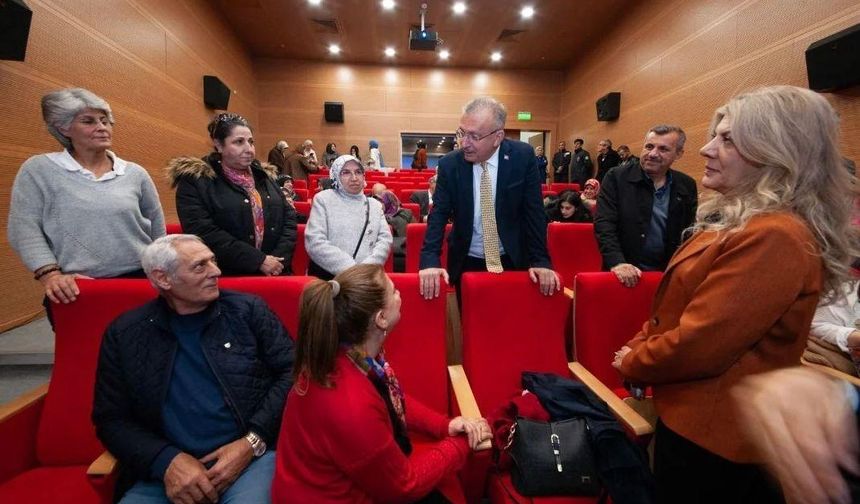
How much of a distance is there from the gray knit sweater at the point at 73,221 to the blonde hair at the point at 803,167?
6.59 ft

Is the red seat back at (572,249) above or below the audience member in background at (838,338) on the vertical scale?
above

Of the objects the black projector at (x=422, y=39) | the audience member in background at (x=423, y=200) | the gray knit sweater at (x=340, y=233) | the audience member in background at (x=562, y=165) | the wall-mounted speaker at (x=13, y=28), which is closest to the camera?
the gray knit sweater at (x=340, y=233)

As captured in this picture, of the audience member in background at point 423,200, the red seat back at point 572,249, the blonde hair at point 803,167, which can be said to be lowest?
the red seat back at point 572,249

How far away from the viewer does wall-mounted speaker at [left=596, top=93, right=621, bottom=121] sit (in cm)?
759

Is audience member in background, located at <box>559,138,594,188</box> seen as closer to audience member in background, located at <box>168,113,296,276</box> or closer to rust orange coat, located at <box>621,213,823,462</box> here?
audience member in background, located at <box>168,113,296,276</box>

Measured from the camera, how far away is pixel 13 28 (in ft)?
8.21

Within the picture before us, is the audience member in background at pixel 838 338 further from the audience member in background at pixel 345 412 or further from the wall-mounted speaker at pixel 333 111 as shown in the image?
the wall-mounted speaker at pixel 333 111

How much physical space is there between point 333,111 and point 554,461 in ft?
32.4

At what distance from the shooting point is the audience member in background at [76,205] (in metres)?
1.39

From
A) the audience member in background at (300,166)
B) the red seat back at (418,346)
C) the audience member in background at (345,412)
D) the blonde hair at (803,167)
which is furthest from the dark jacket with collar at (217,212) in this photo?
the audience member in background at (300,166)

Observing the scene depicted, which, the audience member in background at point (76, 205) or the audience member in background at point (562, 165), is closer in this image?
the audience member in background at point (76, 205)

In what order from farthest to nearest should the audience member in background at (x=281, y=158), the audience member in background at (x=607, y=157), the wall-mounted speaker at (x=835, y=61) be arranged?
the audience member in background at (x=607, y=157) < the audience member in background at (x=281, y=158) < the wall-mounted speaker at (x=835, y=61)

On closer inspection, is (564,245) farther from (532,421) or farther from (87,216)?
(87,216)

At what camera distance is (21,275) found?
9.39 feet
